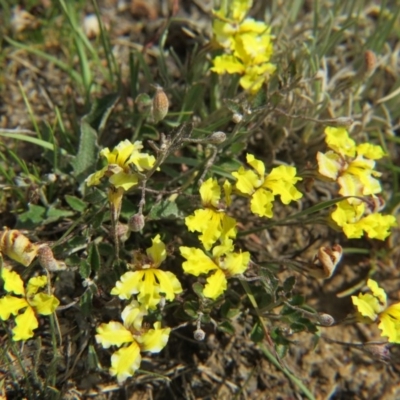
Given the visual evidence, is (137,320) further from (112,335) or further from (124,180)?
(124,180)

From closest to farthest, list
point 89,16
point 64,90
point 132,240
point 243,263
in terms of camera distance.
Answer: point 243,263, point 132,240, point 64,90, point 89,16

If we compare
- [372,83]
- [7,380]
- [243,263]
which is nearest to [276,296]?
[243,263]

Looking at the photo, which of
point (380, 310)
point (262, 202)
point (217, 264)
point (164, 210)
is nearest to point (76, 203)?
point (164, 210)

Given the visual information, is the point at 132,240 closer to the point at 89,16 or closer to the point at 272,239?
the point at 272,239

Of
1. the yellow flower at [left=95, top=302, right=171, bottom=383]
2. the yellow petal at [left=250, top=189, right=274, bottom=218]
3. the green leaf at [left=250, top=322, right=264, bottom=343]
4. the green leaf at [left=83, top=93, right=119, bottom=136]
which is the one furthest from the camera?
the green leaf at [left=83, top=93, right=119, bottom=136]

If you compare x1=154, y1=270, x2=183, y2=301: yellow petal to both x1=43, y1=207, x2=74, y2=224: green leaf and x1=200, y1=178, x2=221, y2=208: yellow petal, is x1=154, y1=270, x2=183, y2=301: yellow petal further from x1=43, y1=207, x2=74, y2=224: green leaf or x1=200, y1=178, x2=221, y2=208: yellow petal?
x1=43, y1=207, x2=74, y2=224: green leaf

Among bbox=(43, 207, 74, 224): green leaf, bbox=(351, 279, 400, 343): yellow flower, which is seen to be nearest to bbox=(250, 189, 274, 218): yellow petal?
bbox=(351, 279, 400, 343): yellow flower
